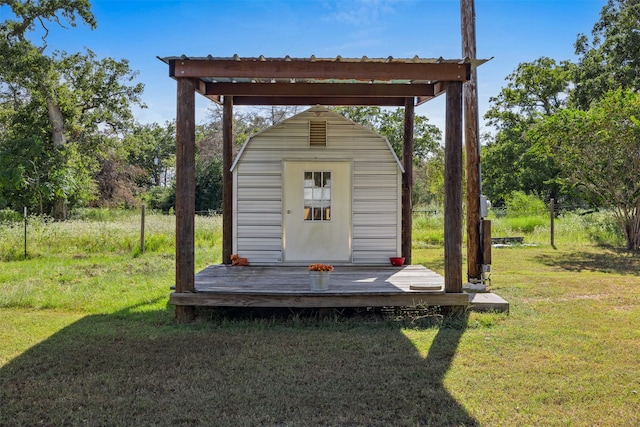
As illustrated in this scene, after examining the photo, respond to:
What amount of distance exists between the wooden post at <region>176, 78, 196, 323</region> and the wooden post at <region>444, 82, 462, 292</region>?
8.89 ft

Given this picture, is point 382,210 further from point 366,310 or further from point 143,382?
point 143,382

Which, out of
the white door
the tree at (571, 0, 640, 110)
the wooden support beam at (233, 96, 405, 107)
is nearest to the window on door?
the white door

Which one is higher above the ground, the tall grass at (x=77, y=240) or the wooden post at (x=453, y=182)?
the wooden post at (x=453, y=182)

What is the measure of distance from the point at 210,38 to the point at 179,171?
34.2 ft

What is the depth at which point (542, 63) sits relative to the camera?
26.6 meters

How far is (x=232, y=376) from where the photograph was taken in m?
4.00

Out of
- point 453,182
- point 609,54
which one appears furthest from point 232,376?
point 609,54

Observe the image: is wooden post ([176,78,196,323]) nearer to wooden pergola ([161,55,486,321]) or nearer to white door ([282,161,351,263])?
wooden pergola ([161,55,486,321])

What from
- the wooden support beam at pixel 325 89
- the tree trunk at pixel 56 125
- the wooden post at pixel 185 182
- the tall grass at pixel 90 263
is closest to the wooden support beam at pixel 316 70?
the wooden post at pixel 185 182

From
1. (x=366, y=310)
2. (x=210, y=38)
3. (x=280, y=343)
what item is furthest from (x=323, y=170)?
(x=210, y=38)

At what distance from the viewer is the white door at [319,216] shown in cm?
838

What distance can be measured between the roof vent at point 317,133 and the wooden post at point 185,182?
116 inches

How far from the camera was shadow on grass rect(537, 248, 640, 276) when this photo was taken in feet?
33.2

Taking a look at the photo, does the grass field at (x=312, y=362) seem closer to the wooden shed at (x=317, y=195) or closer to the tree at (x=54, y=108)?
the wooden shed at (x=317, y=195)
